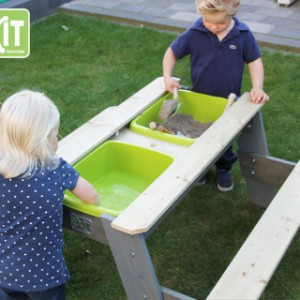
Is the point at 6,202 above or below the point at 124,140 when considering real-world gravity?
above

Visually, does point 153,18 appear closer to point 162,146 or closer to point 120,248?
point 162,146

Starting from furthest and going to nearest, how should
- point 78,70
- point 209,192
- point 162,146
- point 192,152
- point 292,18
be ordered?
1. point 292,18
2. point 78,70
3. point 209,192
4. point 162,146
5. point 192,152

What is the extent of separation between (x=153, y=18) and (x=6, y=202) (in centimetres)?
371

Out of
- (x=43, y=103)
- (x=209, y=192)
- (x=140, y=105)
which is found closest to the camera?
(x=43, y=103)

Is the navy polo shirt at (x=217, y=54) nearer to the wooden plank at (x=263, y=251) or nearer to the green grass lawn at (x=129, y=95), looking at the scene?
the green grass lawn at (x=129, y=95)

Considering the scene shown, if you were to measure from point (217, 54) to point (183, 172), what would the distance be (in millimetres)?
868

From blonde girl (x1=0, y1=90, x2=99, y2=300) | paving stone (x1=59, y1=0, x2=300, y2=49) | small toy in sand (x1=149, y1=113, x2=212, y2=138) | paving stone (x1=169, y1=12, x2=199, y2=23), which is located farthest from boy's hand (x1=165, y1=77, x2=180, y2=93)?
paving stone (x1=169, y1=12, x2=199, y2=23)

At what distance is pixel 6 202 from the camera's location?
165cm

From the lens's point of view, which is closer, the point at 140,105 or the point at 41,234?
the point at 41,234

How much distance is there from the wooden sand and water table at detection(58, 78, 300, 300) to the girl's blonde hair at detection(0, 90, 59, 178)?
0.26 m

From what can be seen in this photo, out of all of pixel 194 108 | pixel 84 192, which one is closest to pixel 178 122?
pixel 194 108

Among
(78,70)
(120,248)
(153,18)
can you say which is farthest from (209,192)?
(153,18)

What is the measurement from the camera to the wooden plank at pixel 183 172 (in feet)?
5.48

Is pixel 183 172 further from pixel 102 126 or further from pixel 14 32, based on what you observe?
pixel 14 32
